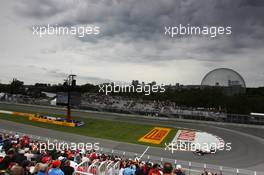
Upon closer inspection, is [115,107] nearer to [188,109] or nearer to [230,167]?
[188,109]

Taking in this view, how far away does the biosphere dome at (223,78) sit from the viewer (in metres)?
47.6

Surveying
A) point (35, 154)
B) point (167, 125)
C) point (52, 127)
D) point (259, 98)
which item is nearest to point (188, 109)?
point (167, 125)

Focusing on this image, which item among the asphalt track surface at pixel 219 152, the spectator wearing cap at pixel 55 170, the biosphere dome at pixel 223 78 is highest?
the biosphere dome at pixel 223 78

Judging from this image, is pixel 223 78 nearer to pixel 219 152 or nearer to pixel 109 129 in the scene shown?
pixel 109 129

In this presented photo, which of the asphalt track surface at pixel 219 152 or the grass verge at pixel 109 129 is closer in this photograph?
the asphalt track surface at pixel 219 152

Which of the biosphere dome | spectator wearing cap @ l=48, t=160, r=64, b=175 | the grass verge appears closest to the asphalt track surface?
the grass verge

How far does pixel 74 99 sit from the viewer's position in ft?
134

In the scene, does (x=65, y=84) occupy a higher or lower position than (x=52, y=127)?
higher

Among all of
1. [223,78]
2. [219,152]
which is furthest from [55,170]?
[223,78]

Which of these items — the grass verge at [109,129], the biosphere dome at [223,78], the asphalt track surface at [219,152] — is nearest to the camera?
the asphalt track surface at [219,152]

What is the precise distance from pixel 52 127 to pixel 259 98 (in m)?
34.8

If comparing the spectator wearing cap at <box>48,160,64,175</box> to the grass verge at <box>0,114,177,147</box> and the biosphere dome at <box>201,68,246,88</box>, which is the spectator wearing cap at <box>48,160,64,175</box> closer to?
the grass verge at <box>0,114,177,147</box>

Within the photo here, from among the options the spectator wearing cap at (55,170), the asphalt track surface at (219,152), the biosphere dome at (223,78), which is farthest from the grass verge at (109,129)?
the spectator wearing cap at (55,170)

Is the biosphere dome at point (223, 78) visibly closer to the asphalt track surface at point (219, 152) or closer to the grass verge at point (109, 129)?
the asphalt track surface at point (219, 152)
